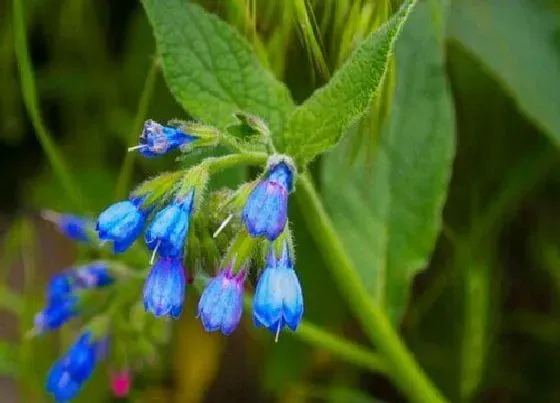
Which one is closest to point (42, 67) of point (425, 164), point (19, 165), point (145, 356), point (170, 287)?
point (19, 165)

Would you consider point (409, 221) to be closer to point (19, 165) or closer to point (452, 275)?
point (452, 275)

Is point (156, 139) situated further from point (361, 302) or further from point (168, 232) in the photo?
point (361, 302)

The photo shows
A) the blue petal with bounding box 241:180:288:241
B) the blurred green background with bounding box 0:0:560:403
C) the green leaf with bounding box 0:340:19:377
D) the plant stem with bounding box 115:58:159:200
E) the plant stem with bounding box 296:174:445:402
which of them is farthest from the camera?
the green leaf with bounding box 0:340:19:377

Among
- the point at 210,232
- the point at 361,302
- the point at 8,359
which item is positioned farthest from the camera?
the point at 8,359

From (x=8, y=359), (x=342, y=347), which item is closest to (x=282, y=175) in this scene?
(x=342, y=347)

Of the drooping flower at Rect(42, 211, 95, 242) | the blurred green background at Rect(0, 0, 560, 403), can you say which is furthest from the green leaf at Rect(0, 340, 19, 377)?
the drooping flower at Rect(42, 211, 95, 242)

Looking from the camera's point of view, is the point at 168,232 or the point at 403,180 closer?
the point at 168,232

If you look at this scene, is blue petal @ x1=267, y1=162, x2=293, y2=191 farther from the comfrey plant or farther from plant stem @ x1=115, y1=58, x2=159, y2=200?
plant stem @ x1=115, y1=58, x2=159, y2=200
